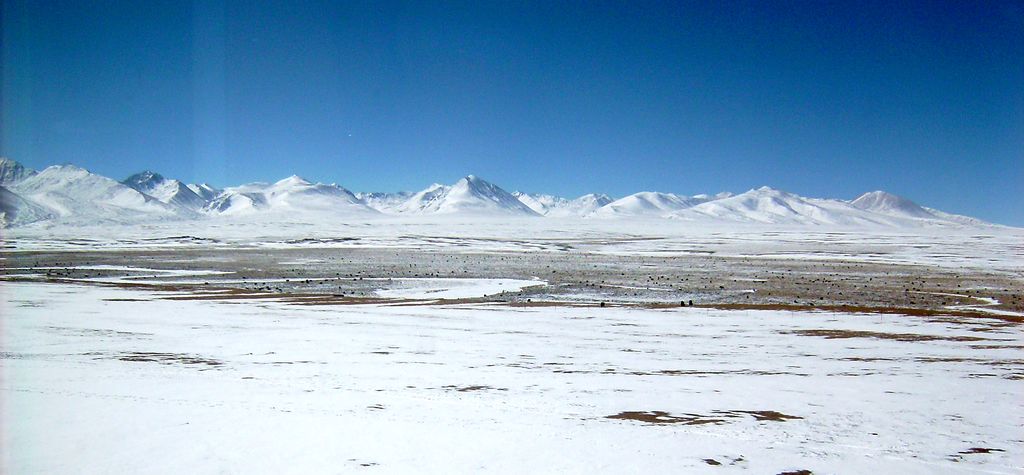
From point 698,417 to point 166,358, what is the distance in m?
12.5

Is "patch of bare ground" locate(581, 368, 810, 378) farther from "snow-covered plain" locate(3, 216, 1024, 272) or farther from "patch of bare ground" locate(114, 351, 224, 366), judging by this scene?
"snow-covered plain" locate(3, 216, 1024, 272)

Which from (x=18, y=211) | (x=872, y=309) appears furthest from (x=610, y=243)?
(x=18, y=211)

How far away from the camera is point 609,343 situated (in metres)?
18.8

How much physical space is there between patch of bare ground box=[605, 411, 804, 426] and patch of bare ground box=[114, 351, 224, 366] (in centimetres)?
990

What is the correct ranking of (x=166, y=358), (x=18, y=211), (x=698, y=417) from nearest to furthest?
(x=698, y=417) < (x=166, y=358) < (x=18, y=211)

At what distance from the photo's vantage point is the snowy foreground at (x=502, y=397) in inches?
344

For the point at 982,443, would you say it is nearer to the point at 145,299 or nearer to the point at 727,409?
the point at 727,409

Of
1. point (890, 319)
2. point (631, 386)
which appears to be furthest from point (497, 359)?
point (890, 319)

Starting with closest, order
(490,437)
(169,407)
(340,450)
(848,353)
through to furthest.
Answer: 1. (340,450)
2. (490,437)
3. (169,407)
4. (848,353)

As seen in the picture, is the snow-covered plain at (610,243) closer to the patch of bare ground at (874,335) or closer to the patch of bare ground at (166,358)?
the patch of bare ground at (874,335)

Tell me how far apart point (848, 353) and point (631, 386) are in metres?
7.81

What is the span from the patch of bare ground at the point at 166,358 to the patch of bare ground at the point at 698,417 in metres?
9.90

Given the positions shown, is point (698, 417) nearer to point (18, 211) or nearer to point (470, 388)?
point (470, 388)

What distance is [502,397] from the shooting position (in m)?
12.0
